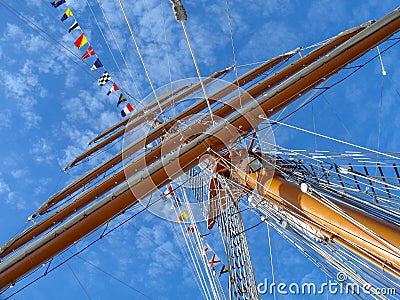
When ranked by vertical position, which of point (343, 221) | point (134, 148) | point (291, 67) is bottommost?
point (343, 221)

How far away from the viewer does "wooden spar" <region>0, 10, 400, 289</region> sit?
5.97m

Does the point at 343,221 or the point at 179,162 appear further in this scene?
the point at 179,162

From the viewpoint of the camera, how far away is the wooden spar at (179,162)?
5969 mm

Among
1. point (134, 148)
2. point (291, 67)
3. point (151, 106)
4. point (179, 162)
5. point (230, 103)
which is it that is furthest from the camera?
point (151, 106)

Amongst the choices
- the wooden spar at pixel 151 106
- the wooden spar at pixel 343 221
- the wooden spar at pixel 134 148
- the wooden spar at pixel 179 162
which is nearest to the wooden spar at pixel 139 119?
the wooden spar at pixel 151 106

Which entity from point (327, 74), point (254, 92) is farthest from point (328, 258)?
point (254, 92)

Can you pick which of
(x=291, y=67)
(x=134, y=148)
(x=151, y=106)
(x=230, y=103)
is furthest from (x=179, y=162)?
→ (x=151, y=106)

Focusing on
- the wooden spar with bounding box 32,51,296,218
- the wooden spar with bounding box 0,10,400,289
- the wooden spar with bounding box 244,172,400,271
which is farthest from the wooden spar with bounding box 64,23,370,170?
the wooden spar with bounding box 244,172,400,271

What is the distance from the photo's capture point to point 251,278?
7930mm

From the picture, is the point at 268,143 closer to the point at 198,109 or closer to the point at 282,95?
the point at 282,95

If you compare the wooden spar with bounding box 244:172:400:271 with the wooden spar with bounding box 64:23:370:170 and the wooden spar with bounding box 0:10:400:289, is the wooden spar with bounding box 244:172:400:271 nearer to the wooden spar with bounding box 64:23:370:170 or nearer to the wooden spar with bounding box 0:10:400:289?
the wooden spar with bounding box 0:10:400:289

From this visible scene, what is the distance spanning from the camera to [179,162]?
7.27m

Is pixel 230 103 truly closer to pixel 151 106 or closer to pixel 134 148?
pixel 134 148

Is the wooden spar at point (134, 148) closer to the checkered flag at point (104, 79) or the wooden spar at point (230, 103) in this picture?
the wooden spar at point (230, 103)
